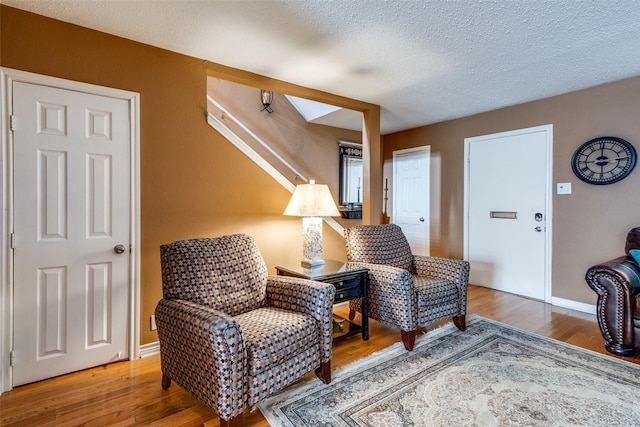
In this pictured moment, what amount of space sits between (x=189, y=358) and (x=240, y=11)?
1992 millimetres

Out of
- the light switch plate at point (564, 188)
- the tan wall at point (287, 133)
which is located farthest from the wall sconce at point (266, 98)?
the light switch plate at point (564, 188)

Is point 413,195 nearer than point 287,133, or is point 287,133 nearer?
point 287,133

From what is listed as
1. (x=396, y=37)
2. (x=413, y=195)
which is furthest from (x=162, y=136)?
(x=413, y=195)

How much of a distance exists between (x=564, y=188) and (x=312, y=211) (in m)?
2.74

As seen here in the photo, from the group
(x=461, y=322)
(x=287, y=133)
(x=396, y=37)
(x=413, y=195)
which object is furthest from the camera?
(x=413, y=195)

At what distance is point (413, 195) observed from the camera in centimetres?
494

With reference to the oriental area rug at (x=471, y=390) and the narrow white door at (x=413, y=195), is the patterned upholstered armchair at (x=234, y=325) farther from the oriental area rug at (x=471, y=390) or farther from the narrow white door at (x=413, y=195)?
the narrow white door at (x=413, y=195)

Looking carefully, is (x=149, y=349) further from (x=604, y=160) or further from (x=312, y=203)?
(x=604, y=160)

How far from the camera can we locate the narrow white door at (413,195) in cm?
475

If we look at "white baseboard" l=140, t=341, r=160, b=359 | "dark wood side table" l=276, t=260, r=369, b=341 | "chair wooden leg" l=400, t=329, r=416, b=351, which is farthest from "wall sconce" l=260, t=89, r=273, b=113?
"chair wooden leg" l=400, t=329, r=416, b=351

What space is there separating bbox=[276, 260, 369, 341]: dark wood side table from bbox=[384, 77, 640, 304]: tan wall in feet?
7.71

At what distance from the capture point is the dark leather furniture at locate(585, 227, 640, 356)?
2234mm

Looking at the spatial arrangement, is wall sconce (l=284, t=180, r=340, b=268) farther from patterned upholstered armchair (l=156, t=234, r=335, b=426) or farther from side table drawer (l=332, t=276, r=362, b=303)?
patterned upholstered armchair (l=156, t=234, r=335, b=426)

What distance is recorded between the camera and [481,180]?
13.4 ft
